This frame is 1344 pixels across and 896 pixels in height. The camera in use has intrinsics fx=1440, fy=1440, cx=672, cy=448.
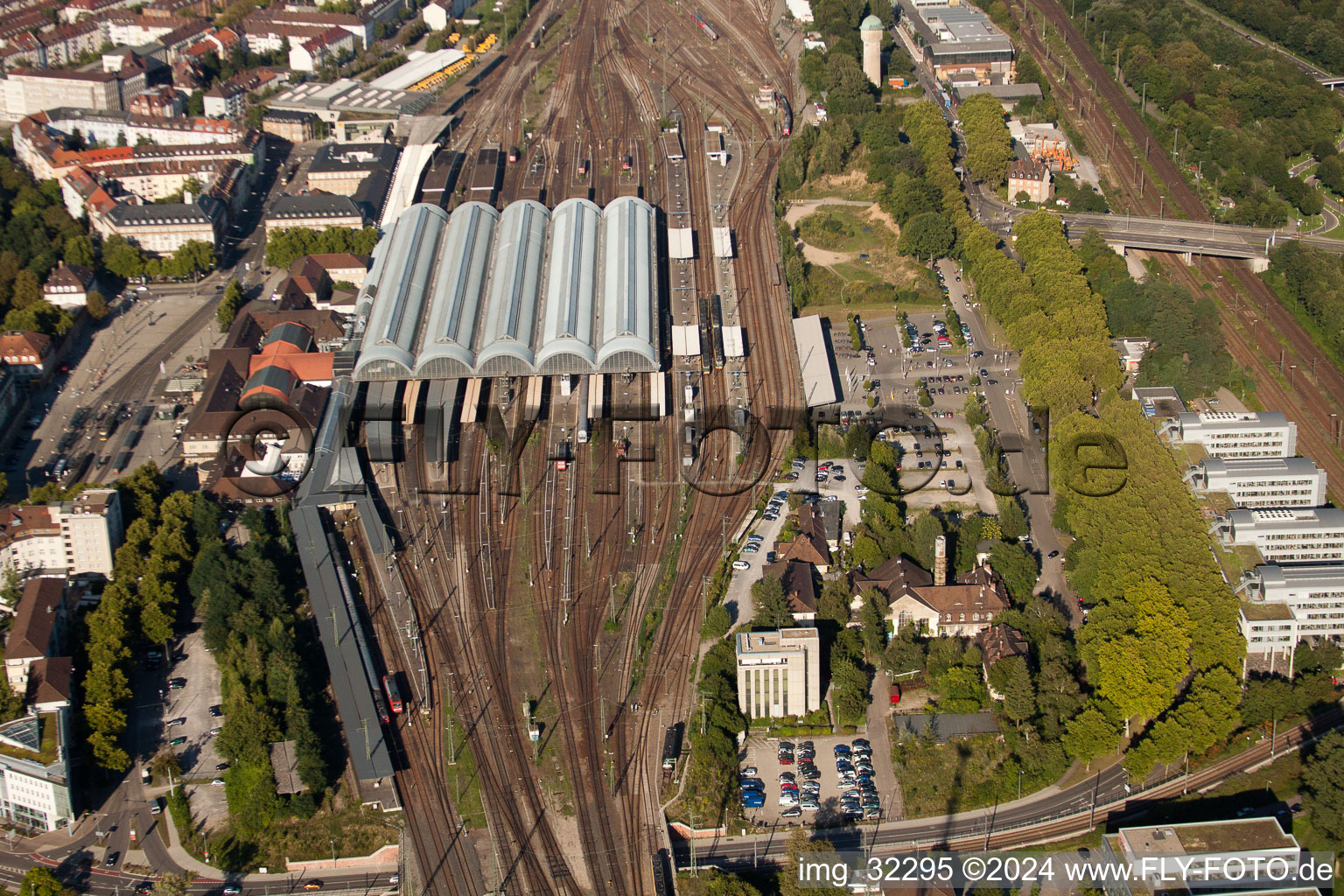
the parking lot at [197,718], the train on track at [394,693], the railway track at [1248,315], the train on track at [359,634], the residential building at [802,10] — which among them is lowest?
the railway track at [1248,315]

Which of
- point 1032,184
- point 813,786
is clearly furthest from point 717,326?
point 813,786

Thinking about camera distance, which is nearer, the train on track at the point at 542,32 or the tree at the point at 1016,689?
the tree at the point at 1016,689

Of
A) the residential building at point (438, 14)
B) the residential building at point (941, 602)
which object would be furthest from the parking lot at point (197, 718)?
the residential building at point (438, 14)

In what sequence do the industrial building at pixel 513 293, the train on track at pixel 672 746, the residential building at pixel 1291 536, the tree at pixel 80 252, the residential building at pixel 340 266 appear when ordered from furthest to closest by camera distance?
the tree at pixel 80 252 < the residential building at pixel 340 266 < the industrial building at pixel 513 293 < the residential building at pixel 1291 536 < the train on track at pixel 672 746

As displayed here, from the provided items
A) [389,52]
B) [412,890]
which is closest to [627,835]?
[412,890]

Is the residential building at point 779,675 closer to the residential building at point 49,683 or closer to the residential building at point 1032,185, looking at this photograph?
the residential building at point 49,683

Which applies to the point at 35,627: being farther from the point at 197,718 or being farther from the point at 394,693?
the point at 394,693
